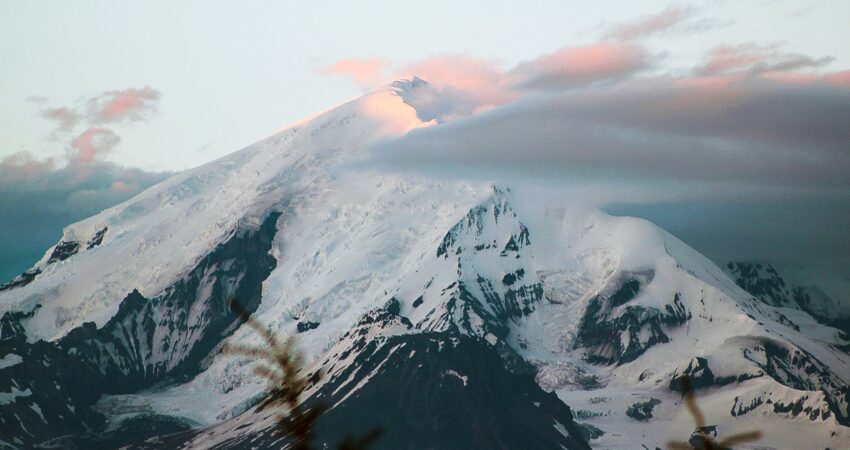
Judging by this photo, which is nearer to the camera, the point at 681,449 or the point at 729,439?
the point at 681,449

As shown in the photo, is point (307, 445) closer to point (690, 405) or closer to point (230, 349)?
point (230, 349)

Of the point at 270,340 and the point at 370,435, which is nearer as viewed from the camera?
the point at 370,435

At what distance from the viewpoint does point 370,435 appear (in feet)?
91.7

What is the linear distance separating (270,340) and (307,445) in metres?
2.91

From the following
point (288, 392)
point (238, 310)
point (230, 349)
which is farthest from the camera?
point (230, 349)

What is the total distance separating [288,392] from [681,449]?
7935mm

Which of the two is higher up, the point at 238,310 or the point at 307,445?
the point at 238,310

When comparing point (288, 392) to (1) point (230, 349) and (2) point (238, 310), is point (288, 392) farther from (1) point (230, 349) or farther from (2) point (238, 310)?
(1) point (230, 349)

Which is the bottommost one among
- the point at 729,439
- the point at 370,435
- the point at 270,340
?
the point at 729,439

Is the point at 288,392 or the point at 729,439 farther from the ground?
the point at 288,392

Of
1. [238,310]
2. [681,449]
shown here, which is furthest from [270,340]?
[681,449]

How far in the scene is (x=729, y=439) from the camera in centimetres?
3159

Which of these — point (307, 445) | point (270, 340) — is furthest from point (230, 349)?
point (307, 445)

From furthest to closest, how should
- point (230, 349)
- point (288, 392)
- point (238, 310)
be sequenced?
point (230, 349) < point (238, 310) < point (288, 392)
